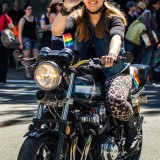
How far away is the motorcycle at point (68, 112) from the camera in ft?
14.4

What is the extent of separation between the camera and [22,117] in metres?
8.81

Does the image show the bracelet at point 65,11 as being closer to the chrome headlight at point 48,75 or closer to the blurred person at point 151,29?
the chrome headlight at point 48,75

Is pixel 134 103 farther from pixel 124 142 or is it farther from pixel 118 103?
pixel 118 103

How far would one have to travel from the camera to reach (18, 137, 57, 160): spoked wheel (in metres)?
4.27

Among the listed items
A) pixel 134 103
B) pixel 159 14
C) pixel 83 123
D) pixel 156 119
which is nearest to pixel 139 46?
pixel 159 14

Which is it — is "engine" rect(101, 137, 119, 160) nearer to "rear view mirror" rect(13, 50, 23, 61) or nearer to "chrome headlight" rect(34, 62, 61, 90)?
"chrome headlight" rect(34, 62, 61, 90)

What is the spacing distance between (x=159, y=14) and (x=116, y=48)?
10.3 meters

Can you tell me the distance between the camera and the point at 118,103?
190 inches

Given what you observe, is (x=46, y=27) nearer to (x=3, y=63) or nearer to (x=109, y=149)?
(x=3, y=63)

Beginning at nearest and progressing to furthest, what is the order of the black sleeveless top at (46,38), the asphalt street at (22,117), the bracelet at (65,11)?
1. the bracelet at (65,11)
2. the asphalt street at (22,117)
3. the black sleeveless top at (46,38)

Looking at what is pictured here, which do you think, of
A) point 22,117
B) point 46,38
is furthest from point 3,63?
point 22,117

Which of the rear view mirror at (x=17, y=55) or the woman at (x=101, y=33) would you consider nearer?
the rear view mirror at (x=17, y=55)

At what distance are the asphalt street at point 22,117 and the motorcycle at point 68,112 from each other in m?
1.62

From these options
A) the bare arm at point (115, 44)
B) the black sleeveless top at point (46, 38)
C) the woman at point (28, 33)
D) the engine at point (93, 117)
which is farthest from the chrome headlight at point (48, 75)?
the black sleeveless top at point (46, 38)
